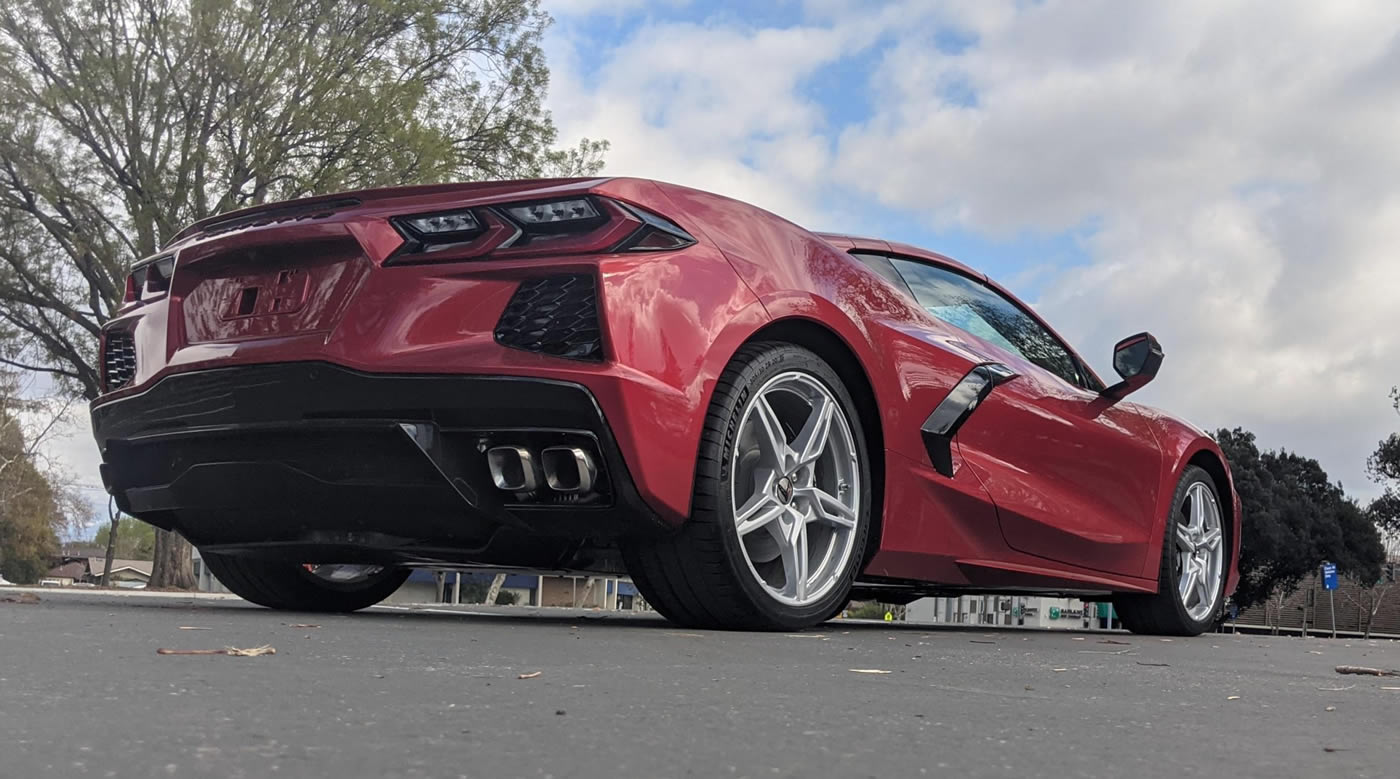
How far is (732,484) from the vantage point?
12.3 feet

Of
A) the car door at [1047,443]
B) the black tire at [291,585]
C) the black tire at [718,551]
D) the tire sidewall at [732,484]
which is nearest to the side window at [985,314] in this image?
the car door at [1047,443]

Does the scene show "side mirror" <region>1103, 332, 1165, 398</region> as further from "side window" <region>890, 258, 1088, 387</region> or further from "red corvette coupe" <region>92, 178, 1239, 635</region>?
"red corvette coupe" <region>92, 178, 1239, 635</region>

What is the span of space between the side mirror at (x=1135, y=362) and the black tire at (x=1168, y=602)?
70cm

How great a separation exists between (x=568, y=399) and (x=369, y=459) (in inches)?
23.6

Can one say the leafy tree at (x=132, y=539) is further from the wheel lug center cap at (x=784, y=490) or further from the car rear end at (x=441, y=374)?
the wheel lug center cap at (x=784, y=490)

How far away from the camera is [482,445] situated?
11.5ft

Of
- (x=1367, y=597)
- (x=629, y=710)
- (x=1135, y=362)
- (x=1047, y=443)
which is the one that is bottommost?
(x=629, y=710)

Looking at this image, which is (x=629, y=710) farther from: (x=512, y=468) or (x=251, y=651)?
(x=512, y=468)

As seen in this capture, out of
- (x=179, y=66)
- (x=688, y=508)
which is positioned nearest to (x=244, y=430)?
(x=688, y=508)

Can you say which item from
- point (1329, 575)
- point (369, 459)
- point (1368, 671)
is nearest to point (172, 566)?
point (369, 459)

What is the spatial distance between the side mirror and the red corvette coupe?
4.03 feet

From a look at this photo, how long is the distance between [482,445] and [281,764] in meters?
2.10

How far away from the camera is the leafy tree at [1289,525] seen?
46.0 meters

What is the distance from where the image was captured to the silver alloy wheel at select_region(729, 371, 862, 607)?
12.9ft
